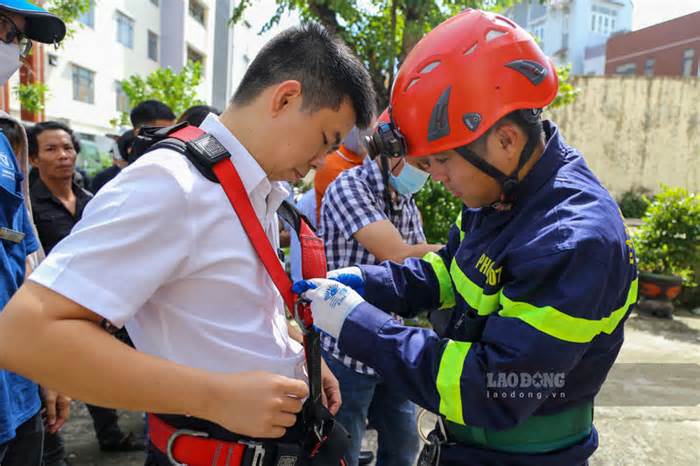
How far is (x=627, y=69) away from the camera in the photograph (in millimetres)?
35562

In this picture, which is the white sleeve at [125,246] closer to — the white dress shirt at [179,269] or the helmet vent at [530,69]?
the white dress shirt at [179,269]

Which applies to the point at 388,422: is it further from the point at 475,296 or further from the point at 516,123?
the point at 516,123

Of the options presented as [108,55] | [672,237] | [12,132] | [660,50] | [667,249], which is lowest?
[667,249]

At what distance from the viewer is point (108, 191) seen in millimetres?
1061

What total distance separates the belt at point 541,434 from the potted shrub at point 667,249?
678cm

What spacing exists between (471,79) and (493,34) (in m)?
0.14

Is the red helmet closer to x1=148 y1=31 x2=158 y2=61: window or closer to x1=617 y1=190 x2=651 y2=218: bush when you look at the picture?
x1=617 y1=190 x2=651 y2=218: bush

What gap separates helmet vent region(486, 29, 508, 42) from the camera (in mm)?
1411

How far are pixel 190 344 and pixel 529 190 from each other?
3.14 feet

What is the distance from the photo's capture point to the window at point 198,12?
29.5 meters

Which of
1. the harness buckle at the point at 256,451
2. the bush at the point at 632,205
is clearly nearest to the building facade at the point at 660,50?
the bush at the point at 632,205

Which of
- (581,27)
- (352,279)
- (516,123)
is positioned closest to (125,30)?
(352,279)

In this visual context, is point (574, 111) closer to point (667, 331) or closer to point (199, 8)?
point (667, 331)

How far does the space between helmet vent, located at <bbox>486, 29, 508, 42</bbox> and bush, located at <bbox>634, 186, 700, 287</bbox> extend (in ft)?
23.8
